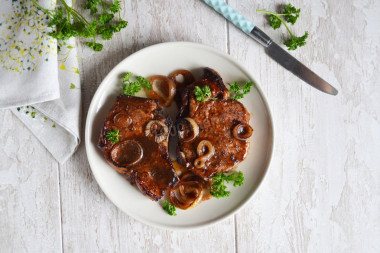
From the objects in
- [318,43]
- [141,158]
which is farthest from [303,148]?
[141,158]

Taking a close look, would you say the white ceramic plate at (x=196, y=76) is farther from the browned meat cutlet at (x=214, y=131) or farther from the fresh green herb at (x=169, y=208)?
the browned meat cutlet at (x=214, y=131)

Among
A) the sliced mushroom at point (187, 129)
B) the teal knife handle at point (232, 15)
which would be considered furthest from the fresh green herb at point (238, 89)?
the teal knife handle at point (232, 15)

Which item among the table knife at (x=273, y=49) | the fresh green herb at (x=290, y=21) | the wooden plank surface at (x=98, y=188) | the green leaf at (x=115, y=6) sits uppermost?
the fresh green herb at (x=290, y=21)

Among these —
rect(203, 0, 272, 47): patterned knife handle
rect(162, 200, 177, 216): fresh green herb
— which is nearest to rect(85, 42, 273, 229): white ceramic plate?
rect(162, 200, 177, 216): fresh green herb

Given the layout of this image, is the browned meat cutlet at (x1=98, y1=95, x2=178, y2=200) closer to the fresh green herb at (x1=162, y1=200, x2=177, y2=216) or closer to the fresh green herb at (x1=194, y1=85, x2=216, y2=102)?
the fresh green herb at (x1=162, y1=200, x2=177, y2=216)

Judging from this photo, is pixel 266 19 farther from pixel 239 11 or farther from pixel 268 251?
pixel 268 251

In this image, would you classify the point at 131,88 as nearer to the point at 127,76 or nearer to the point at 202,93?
the point at 127,76

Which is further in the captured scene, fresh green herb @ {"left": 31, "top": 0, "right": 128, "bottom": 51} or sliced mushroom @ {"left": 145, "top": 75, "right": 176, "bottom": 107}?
sliced mushroom @ {"left": 145, "top": 75, "right": 176, "bottom": 107}

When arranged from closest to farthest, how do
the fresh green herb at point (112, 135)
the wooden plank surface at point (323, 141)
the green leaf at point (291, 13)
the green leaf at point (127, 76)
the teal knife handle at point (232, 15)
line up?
the fresh green herb at point (112, 135), the green leaf at point (127, 76), the teal knife handle at point (232, 15), the green leaf at point (291, 13), the wooden plank surface at point (323, 141)
